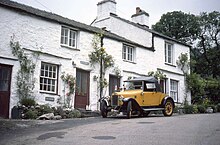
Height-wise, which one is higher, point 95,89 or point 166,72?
point 166,72

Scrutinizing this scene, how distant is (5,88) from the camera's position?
1464 cm

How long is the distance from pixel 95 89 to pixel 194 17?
82.6 ft

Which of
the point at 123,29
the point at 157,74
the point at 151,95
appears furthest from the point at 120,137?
the point at 123,29

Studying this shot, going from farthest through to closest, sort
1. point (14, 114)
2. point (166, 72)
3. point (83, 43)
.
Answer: point (166, 72)
point (83, 43)
point (14, 114)

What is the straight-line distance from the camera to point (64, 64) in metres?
17.2

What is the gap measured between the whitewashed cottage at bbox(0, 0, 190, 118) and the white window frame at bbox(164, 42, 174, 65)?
0.63 ft

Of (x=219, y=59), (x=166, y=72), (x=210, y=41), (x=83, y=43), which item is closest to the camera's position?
(x=83, y=43)

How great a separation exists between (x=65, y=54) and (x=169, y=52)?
11.8m

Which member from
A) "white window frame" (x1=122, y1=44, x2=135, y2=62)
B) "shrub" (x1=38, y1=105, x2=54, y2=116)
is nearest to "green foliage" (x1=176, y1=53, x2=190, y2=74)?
"white window frame" (x1=122, y1=44, x2=135, y2=62)

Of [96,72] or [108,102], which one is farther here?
[96,72]

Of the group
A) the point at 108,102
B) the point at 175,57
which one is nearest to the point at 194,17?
the point at 175,57

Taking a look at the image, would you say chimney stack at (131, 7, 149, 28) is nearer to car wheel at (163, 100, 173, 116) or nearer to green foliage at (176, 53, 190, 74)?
green foliage at (176, 53, 190, 74)

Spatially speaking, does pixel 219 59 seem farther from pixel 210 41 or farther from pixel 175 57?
pixel 175 57

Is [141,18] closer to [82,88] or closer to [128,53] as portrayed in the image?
[128,53]
